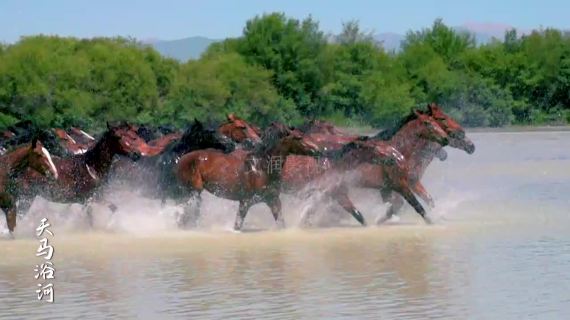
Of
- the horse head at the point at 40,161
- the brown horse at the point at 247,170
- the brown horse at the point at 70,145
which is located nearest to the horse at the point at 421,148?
the brown horse at the point at 247,170

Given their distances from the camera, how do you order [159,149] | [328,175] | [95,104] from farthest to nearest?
[95,104]
[159,149]
[328,175]

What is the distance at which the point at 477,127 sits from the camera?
69.3 metres

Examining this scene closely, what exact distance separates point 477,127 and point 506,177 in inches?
1556

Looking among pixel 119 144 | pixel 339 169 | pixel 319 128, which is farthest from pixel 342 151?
pixel 319 128

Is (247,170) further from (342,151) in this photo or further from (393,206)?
(393,206)

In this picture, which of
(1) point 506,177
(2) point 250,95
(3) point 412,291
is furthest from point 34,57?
(3) point 412,291

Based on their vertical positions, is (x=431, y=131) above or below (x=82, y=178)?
above

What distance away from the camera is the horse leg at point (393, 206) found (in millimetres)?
19781

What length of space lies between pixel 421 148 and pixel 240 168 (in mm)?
2348

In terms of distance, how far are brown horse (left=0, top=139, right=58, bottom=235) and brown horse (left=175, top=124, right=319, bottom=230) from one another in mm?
1953

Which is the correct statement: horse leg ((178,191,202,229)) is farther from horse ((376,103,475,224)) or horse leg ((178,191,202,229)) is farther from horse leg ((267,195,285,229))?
horse ((376,103,475,224))

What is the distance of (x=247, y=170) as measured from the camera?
19328 millimetres

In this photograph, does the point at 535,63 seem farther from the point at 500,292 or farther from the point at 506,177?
the point at 500,292

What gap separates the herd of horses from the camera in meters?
19.1
